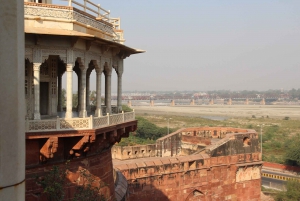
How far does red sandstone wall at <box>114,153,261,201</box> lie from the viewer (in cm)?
1823

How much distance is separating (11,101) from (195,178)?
18209mm

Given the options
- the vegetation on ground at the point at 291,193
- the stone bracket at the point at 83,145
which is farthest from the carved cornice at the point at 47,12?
the vegetation on ground at the point at 291,193

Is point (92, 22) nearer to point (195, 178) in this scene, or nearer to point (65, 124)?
point (65, 124)

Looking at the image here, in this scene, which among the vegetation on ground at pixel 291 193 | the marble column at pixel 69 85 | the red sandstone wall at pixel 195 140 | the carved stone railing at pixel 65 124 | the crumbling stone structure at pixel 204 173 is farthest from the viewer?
the vegetation on ground at pixel 291 193

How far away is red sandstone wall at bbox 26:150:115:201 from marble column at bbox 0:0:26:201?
208 inches

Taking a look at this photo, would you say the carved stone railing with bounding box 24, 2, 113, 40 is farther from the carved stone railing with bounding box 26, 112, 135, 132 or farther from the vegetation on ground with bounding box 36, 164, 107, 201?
the vegetation on ground with bounding box 36, 164, 107, 201

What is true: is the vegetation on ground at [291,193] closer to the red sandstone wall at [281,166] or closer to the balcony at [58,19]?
the red sandstone wall at [281,166]

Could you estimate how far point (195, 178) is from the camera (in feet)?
66.7

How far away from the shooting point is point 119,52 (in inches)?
471

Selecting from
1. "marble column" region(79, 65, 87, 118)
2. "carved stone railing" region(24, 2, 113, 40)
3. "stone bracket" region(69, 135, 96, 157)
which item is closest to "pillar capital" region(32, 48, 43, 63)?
"carved stone railing" region(24, 2, 113, 40)

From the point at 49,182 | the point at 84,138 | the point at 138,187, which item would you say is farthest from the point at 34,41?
the point at 138,187

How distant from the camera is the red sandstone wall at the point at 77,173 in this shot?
8.26 metres

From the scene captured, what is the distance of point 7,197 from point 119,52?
30.3ft

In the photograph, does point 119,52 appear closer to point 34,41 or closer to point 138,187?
point 34,41
